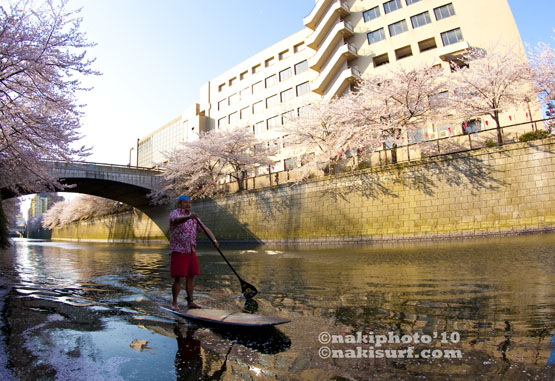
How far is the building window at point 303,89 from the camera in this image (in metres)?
38.6

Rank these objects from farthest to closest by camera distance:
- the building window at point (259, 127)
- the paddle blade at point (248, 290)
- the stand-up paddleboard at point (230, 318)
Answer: the building window at point (259, 127), the paddle blade at point (248, 290), the stand-up paddleboard at point (230, 318)

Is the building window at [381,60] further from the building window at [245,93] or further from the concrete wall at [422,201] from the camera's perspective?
the building window at [245,93]

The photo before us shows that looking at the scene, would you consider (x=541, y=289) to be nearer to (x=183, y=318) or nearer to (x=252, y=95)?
(x=183, y=318)

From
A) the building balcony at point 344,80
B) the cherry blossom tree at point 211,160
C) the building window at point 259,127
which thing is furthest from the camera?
the building window at point 259,127

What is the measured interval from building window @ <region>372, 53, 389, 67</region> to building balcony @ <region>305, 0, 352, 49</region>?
685 centimetres

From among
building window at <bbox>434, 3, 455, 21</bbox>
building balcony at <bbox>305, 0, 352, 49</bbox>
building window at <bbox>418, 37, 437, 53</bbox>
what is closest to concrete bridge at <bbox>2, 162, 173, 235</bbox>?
building balcony at <bbox>305, 0, 352, 49</bbox>

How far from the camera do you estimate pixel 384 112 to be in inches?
905

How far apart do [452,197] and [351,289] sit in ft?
51.5

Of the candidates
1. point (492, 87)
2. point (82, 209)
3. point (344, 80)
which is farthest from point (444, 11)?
point (82, 209)

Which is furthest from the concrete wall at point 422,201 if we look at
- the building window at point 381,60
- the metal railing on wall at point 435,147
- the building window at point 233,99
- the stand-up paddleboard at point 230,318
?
the building window at point 233,99

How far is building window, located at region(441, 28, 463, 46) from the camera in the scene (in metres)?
27.9

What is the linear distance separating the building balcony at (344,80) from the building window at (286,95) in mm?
7876

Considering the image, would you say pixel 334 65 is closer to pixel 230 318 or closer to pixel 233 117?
pixel 233 117

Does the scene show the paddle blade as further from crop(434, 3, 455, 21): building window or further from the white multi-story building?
crop(434, 3, 455, 21): building window
